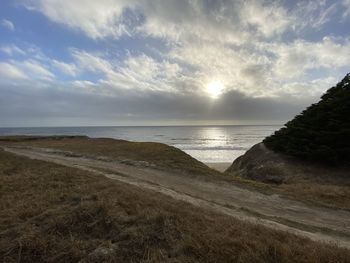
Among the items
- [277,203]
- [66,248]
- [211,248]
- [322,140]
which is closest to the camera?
[211,248]

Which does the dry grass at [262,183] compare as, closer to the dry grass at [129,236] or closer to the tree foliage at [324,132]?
the tree foliage at [324,132]

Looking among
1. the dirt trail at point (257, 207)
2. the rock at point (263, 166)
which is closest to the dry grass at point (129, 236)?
the dirt trail at point (257, 207)

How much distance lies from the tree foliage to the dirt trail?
366 inches

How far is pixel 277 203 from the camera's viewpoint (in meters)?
12.5

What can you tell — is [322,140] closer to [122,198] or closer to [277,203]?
[277,203]

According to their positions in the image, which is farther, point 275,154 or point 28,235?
point 275,154

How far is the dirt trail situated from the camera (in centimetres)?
902

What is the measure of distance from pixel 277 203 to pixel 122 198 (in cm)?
719

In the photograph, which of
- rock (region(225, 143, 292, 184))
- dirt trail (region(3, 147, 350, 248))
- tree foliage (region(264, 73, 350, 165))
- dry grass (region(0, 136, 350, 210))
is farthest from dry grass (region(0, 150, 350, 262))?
tree foliage (region(264, 73, 350, 165))

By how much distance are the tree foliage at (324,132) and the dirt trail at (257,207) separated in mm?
9303

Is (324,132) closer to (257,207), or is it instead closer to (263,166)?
(263,166)

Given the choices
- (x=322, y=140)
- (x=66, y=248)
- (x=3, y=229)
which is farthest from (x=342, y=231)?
(x=322, y=140)

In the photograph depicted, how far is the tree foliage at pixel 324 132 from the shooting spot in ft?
67.5

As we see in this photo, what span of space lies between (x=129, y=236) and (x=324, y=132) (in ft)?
64.5
